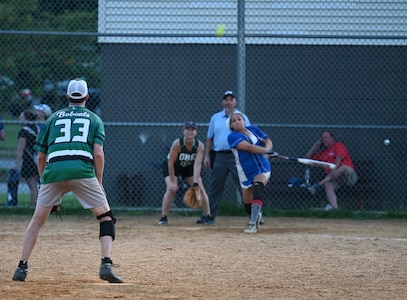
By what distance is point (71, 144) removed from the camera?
734cm

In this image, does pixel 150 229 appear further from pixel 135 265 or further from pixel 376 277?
pixel 376 277

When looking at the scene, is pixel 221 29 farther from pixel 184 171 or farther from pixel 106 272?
pixel 106 272

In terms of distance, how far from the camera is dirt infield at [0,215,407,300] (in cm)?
703

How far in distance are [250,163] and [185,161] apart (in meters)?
1.63

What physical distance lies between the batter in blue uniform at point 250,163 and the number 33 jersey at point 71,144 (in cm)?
492

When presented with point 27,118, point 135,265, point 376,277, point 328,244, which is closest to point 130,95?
point 27,118

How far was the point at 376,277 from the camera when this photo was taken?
316 inches

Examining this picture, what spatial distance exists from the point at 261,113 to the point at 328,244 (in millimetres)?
5726

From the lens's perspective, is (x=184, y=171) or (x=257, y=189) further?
(x=184, y=171)

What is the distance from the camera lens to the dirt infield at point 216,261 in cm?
703

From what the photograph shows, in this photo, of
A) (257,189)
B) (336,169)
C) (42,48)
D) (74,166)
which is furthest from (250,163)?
(42,48)

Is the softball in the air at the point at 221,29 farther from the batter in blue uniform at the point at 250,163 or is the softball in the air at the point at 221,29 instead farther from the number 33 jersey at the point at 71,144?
the number 33 jersey at the point at 71,144

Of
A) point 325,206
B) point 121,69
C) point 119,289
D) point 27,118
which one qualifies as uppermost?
point 121,69

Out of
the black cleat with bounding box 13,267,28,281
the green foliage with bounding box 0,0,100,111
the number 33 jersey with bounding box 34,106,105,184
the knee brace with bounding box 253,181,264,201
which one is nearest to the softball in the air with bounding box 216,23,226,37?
the green foliage with bounding box 0,0,100,111
